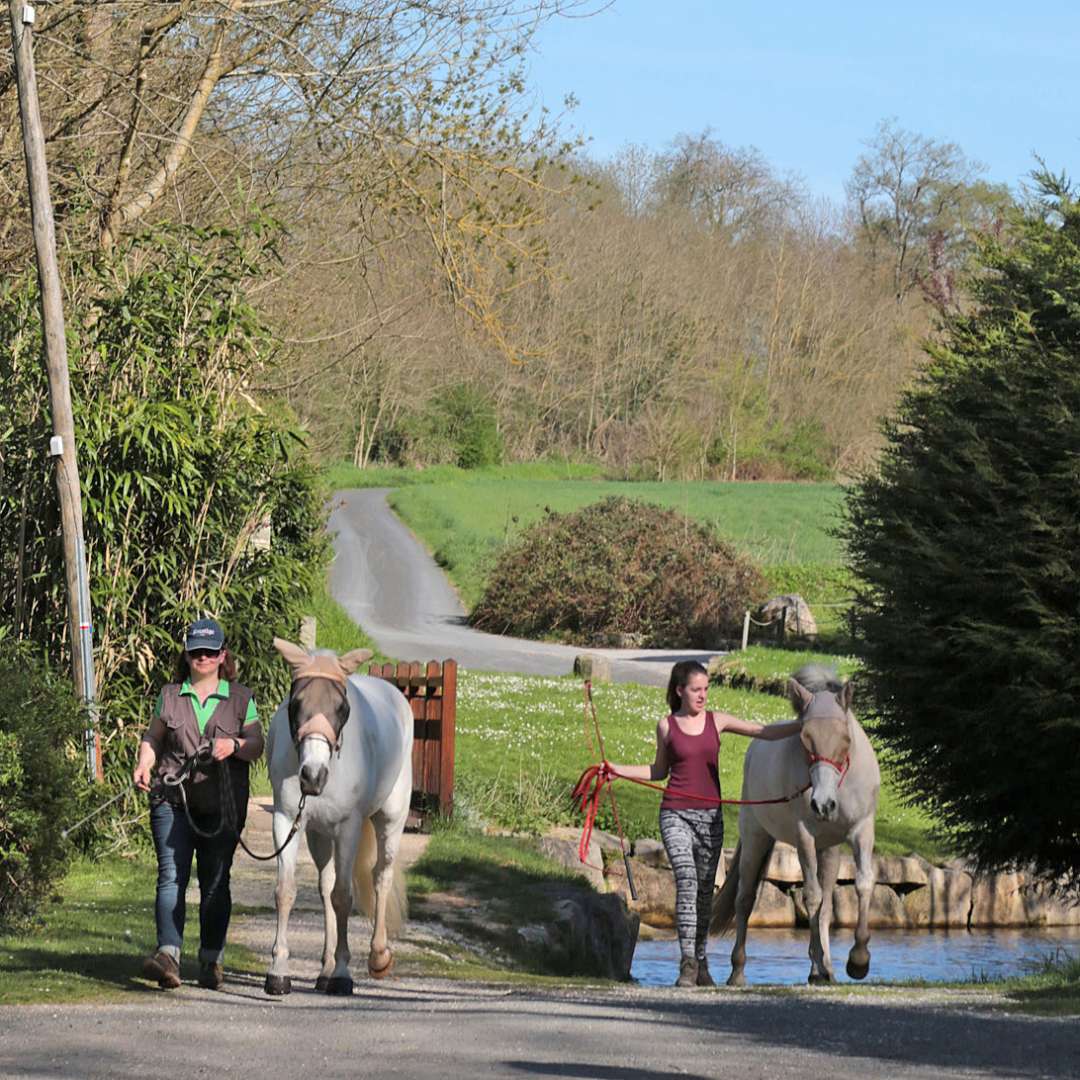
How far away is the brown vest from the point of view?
8.54m

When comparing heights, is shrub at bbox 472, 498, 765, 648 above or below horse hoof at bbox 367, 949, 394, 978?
above

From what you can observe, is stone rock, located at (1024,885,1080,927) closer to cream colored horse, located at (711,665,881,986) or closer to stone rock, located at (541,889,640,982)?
stone rock, located at (541,889,640,982)

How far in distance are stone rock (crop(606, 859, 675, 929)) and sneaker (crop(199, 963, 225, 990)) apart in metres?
8.95

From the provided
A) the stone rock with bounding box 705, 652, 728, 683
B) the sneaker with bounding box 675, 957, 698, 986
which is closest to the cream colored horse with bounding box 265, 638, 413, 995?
the sneaker with bounding box 675, 957, 698, 986

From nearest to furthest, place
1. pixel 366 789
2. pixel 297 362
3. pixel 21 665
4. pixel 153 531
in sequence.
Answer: pixel 366 789 < pixel 21 665 < pixel 153 531 < pixel 297 362

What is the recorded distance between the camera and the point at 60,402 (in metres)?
13.1

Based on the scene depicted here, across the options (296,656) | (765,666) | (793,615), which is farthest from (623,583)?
(296,656)

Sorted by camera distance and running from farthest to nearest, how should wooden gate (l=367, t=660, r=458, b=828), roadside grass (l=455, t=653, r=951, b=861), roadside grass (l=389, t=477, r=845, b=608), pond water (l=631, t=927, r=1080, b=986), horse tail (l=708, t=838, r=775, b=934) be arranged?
roadside grass (l=389, t=477, r=845, b=608), roadside grass (l=455, t=653, r=951, b=861), wooden gate (l=367, t=660, r=458, b=828), pond water (l=631, t=927, r=1080, b=986), horse tail (l=708, t=838, r=775, b=934)

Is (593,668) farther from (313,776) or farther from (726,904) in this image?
(313,776)

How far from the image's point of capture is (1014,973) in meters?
15.1

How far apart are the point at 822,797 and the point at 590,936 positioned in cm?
413

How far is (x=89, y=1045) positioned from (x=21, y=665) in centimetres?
558

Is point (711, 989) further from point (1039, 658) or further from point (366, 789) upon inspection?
point (1039, 658)

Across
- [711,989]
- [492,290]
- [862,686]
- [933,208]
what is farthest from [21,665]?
[933,208]
